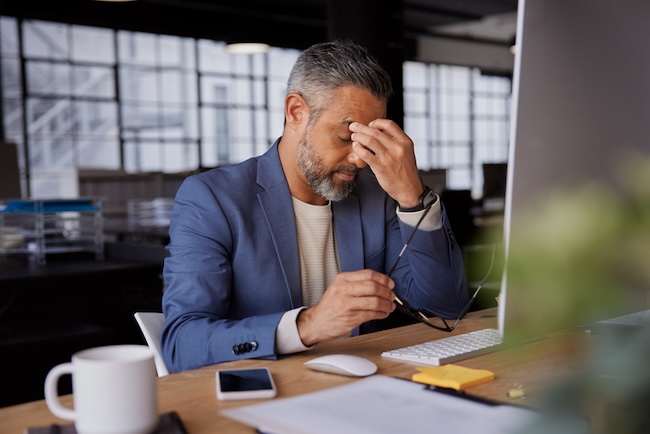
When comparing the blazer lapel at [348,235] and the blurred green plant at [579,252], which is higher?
A: the blurred green plant at [579,252]

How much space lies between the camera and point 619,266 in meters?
0.50

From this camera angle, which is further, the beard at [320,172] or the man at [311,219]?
the beard at [320,172]

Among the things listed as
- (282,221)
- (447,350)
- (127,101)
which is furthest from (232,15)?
(447,350)

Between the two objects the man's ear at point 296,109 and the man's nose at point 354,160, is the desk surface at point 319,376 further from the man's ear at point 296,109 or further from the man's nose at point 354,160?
the man's ear at point 296,109

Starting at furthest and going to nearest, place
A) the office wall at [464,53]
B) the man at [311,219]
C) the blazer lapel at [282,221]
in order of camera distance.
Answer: the office wall at [464,53] < the blazer lapel at [282,221] < the man at [311,219]

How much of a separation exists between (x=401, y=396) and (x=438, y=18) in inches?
523

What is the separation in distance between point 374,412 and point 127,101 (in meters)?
10.5

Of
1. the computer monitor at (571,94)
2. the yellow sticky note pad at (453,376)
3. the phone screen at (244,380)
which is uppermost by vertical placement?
the computer monitor at (571,94)

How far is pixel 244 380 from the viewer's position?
1112 millimetres

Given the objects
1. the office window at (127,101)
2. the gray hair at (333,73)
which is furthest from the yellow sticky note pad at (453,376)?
the office window at (127,101)

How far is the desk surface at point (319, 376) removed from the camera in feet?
3.19

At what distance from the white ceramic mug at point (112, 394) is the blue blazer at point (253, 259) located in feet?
1.59

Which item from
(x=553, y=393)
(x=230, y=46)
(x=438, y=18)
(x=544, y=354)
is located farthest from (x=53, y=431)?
(x=438, y=18)

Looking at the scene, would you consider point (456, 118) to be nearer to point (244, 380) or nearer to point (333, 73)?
point (333, 73)
